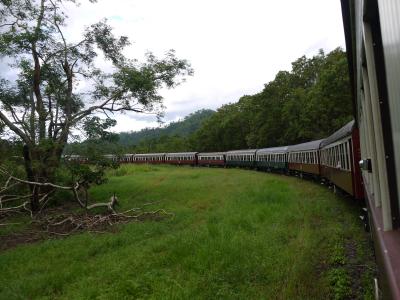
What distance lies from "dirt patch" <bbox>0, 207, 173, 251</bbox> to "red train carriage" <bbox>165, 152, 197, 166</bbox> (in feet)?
132

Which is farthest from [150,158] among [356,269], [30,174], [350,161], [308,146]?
[356,269]

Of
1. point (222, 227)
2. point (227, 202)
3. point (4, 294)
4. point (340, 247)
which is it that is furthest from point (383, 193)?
point (227, 202)

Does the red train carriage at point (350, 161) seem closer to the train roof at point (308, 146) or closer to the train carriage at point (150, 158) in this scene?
the train roof at point (308, 146)

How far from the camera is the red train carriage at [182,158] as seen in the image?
5594cm

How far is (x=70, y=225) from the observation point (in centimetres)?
1378

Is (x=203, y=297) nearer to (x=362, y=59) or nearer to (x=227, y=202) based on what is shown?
(x=362, y=59)

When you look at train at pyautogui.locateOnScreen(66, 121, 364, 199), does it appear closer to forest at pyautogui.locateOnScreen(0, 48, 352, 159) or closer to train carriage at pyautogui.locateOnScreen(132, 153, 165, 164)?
train carriage at pyautogui.locateOnScreen(132, 153, 165, 164)

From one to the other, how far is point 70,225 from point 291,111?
136 ft

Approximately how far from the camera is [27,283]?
7773 millimetres

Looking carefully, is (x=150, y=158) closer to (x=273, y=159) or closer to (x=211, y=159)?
(x=211, y=159)

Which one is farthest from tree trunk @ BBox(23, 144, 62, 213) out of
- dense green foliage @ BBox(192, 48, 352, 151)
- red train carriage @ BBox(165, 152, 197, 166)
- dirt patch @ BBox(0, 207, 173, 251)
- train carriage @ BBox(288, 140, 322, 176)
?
red train carriage @ BBox(165, 152, 197, 166)

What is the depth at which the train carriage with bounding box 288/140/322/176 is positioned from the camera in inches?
888

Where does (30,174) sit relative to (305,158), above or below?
below

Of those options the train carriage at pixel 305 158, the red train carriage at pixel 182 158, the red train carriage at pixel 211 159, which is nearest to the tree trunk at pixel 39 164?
the train carriage at pixel 305 158
